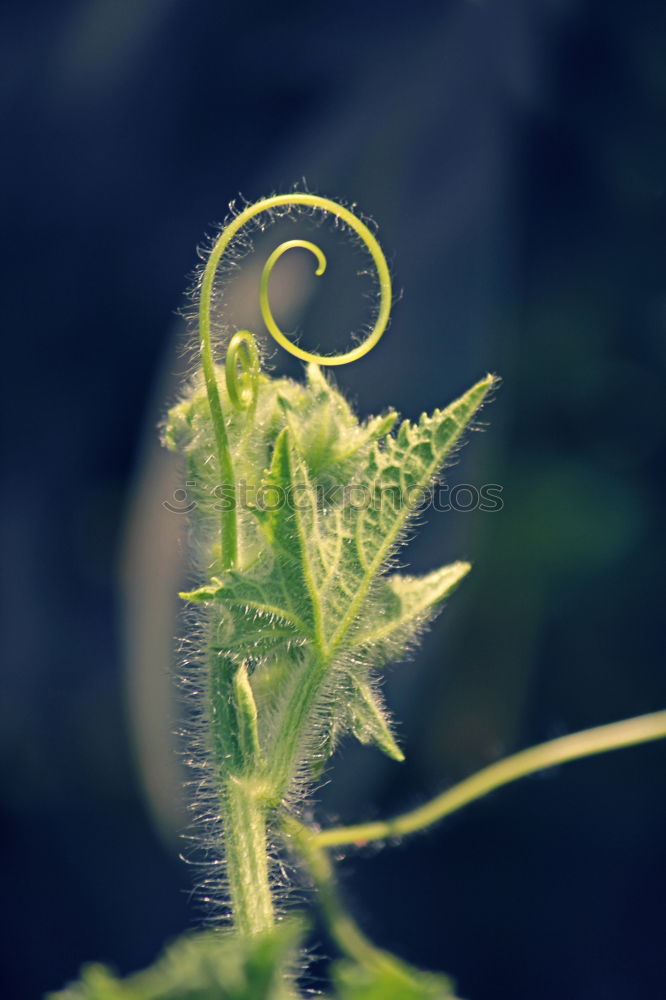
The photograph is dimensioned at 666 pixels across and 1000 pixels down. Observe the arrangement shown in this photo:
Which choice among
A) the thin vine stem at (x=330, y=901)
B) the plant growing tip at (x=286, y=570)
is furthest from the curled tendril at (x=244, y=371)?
the thin vine stem at (x=330, y=901)

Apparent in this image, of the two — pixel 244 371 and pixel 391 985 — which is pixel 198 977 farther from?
pixel 244 371

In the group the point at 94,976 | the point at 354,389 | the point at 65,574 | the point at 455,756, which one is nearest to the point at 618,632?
the point at 455,756

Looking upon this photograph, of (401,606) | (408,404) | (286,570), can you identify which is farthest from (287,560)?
(408,404)

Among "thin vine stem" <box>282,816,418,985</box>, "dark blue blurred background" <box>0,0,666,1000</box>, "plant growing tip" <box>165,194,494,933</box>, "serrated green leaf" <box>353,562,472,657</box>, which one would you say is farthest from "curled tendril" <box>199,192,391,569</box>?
"dark blue blurred background" <box>0,0,666,1000</box>

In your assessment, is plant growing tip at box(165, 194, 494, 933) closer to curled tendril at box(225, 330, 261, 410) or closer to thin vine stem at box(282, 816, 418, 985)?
curled tendril at box(225, 330, 261, 410)

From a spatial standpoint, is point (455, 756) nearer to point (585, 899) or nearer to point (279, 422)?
point (585, 899)

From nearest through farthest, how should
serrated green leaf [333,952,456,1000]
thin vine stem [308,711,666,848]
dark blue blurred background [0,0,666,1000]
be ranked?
serrated green leaf [333,952,456,1000] < thin vine stem [308,711,666,848] < dark blue blurred background [0,0,666,1000]
